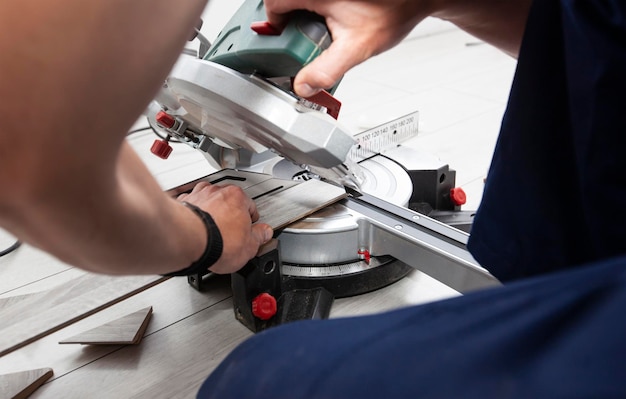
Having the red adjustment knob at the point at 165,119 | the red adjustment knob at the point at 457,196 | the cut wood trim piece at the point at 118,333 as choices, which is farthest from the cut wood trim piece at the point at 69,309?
the red adjustment knob at the point at 457,196

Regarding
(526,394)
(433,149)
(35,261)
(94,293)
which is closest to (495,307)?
(526,394)

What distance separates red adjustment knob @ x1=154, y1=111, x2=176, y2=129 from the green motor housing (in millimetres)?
234

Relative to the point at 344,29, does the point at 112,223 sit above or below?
below

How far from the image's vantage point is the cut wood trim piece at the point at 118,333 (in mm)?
973

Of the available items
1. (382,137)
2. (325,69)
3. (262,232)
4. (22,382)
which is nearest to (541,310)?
(325,69)

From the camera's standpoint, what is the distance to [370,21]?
853 mm

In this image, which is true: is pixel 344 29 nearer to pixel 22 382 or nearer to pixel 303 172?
pixel 303 172

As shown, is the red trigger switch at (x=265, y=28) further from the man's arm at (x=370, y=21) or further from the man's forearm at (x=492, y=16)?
the man's forearm at (x=492, y=16)

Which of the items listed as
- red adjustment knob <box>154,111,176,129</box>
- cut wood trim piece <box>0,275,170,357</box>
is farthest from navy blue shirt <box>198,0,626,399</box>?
red adjustment knob <box>154,111,176,129</box>

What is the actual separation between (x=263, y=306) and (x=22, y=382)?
401 mm

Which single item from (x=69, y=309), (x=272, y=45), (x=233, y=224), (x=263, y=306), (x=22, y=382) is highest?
(x=272, y=45)

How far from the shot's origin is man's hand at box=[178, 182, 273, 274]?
0.86 metres

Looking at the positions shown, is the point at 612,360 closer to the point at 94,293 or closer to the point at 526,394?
the point at 526,394

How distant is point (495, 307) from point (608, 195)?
0.98 ft
